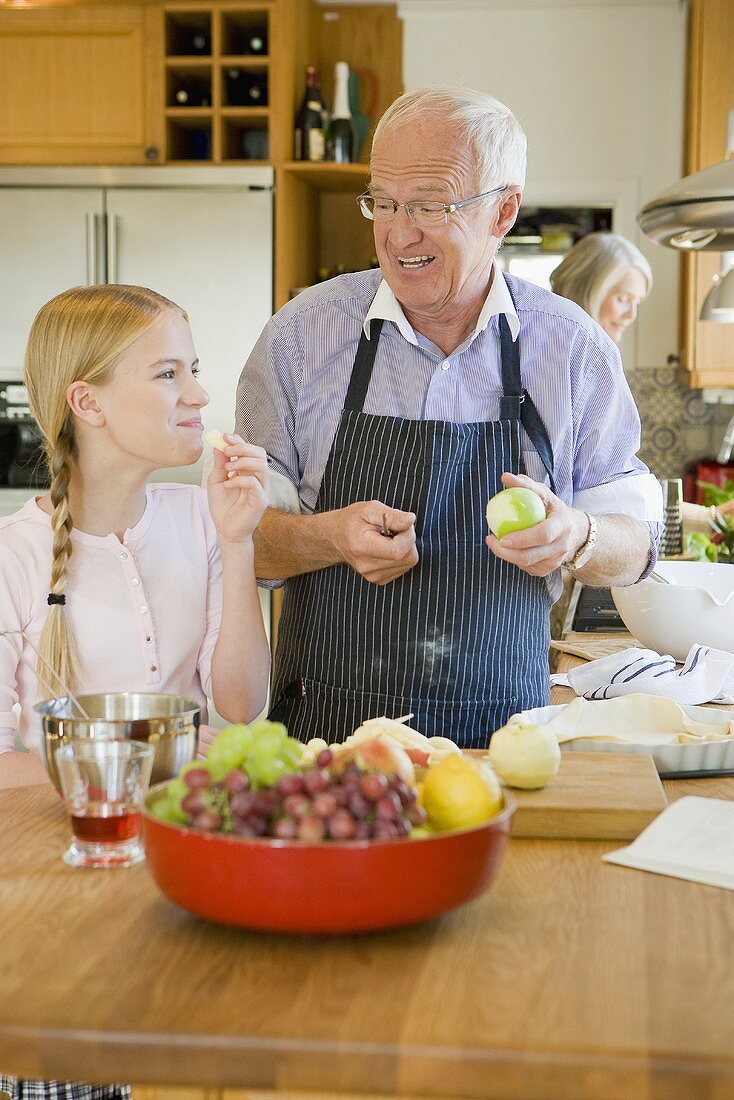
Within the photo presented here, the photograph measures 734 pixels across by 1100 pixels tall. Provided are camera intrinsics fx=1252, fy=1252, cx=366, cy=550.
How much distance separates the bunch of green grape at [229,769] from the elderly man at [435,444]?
2.31 feet

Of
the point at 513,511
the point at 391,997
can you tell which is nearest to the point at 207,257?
the point at 513,511

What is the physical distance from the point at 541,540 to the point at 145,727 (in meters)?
0.62

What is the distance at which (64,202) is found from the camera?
446 cm

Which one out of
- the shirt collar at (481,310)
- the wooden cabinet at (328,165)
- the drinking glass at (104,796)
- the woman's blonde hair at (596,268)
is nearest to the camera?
the drinking glass at (104,796)

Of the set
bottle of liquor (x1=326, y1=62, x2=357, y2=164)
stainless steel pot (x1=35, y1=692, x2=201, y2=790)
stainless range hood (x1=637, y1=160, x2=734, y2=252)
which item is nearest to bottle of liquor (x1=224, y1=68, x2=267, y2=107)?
bottle of liquor (x1=326, y1=62, x2=357, y2=164)

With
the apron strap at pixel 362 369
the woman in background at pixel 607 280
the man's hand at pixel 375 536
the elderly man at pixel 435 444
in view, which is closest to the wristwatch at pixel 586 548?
the elderly man at pixel 435 444

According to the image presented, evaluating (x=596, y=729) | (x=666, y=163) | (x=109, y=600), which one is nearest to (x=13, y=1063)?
(x=596, y=729)

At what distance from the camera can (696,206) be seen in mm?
2084

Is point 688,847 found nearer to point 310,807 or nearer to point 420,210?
point 310,807

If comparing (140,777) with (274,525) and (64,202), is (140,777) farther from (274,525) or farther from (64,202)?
(64,202)

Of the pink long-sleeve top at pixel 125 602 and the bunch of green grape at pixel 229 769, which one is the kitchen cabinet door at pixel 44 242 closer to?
the pink long-sleeve top at pixel 125 602

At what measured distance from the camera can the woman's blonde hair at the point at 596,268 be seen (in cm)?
367

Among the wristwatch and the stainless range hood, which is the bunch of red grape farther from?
the stainless range hood

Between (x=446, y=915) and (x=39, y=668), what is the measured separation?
89 cm
